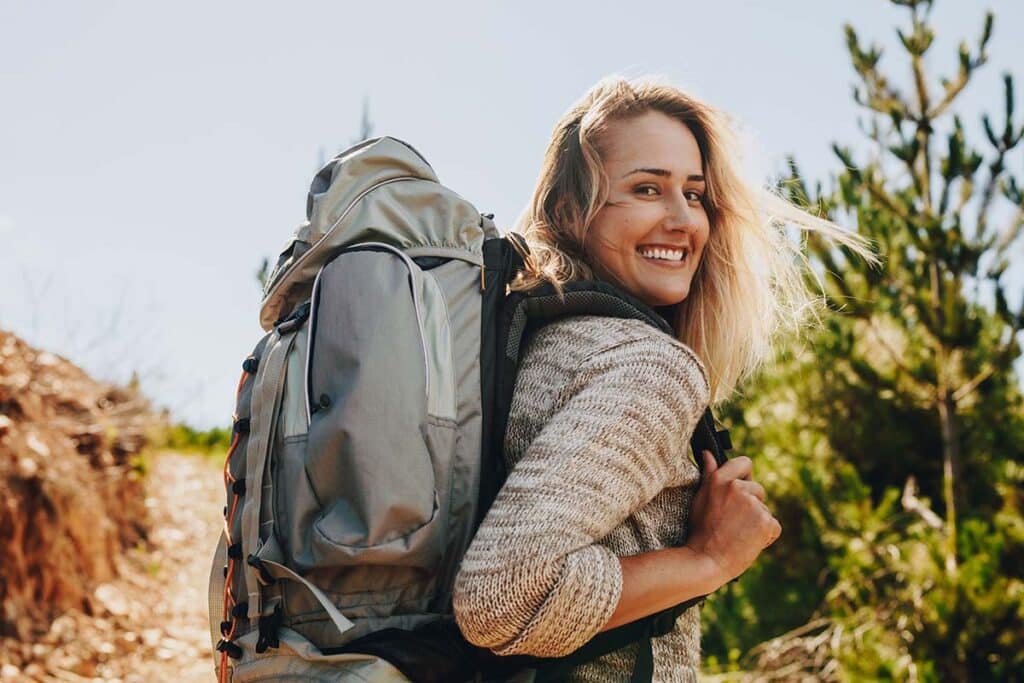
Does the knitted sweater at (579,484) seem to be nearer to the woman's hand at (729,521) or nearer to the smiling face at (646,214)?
the woman's hand at (729,521)

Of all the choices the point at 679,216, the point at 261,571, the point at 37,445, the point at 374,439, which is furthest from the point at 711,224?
the point at 37,445

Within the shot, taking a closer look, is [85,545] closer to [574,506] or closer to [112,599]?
[112,599]

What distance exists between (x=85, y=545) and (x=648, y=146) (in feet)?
18.9

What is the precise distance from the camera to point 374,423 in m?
1.43

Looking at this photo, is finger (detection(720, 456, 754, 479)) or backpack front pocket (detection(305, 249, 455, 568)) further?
finger (detection(720, 456, 754, 479))

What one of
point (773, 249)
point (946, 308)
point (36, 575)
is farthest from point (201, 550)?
point (773, 249)

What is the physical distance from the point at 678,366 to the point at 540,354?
24 cm

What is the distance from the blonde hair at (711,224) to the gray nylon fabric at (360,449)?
413mm

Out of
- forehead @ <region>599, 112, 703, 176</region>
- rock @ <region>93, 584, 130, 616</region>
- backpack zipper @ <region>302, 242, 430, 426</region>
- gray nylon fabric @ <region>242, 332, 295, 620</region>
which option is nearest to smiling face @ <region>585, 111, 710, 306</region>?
forehead @ <region>599, 112, 703, 176</region>

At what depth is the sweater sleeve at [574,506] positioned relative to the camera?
4.52 feet

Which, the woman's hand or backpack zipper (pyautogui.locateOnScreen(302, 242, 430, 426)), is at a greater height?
backpack zipper (pyautogui.locateOnScreen(302, 242, 430, 426))

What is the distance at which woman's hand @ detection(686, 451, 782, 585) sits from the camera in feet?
5.49

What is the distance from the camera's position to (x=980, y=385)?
689 centimetres

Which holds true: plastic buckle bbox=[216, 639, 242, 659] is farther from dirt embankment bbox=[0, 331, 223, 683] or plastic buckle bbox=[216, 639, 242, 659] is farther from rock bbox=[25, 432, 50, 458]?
rock bbox=[25, 432, 50, 458]
